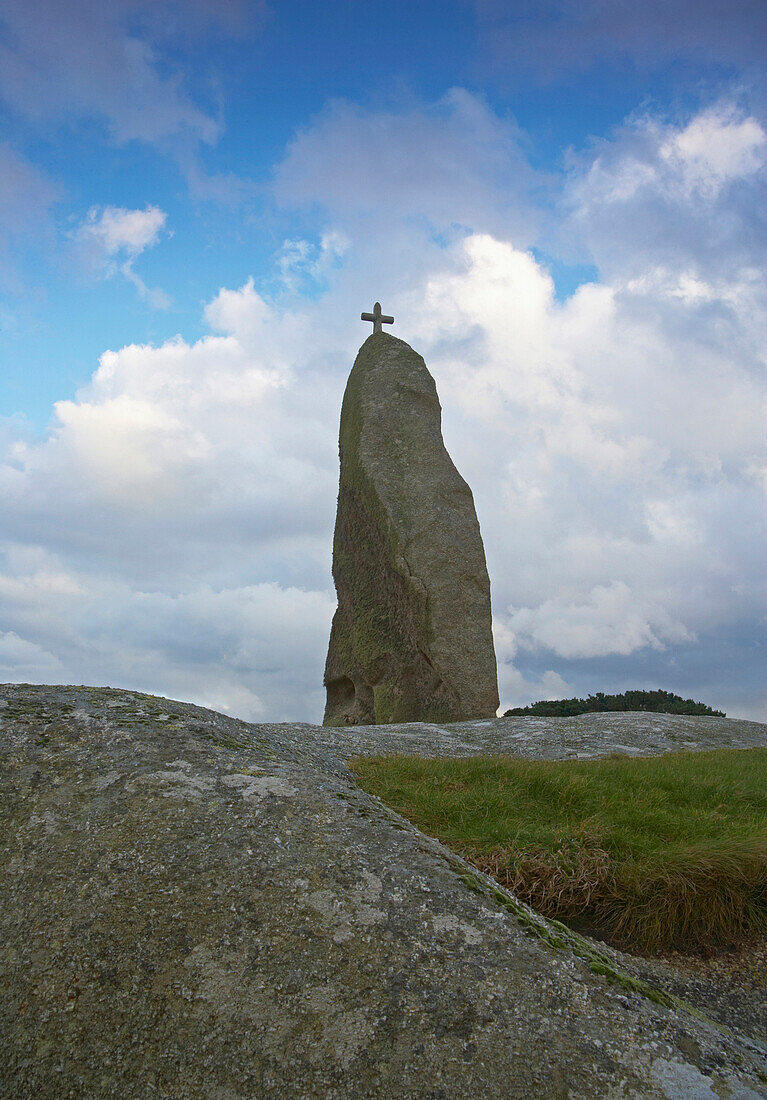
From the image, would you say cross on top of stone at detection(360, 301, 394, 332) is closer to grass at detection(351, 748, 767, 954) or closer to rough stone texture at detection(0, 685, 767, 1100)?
grass at detection(351, 748, 767, 954)

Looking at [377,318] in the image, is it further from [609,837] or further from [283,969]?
[283,969]

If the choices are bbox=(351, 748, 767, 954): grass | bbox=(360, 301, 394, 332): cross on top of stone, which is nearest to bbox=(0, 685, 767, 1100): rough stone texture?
bbox=(351, 748, 767, 954): grass

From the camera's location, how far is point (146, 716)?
523 cm

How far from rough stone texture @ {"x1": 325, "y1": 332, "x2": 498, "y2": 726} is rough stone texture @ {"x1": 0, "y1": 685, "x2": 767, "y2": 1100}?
1176 cm

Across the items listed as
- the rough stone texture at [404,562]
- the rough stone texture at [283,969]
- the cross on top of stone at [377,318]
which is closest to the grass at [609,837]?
the rough stone texture at [283,969]

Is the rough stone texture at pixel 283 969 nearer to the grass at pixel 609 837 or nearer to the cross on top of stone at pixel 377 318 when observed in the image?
the grass at pixel 609 837

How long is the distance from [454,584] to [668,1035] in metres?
13.3

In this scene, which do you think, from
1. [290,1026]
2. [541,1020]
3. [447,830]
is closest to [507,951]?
[541,1020]

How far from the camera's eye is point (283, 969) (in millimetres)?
3152

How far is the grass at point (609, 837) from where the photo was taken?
5332mm

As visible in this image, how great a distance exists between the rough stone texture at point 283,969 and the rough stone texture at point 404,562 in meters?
11.8

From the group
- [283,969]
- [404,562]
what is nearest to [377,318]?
[404,562]

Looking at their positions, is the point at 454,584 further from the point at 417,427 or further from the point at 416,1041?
the point at 416,1041

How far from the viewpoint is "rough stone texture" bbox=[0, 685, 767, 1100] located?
2816 millimetres
